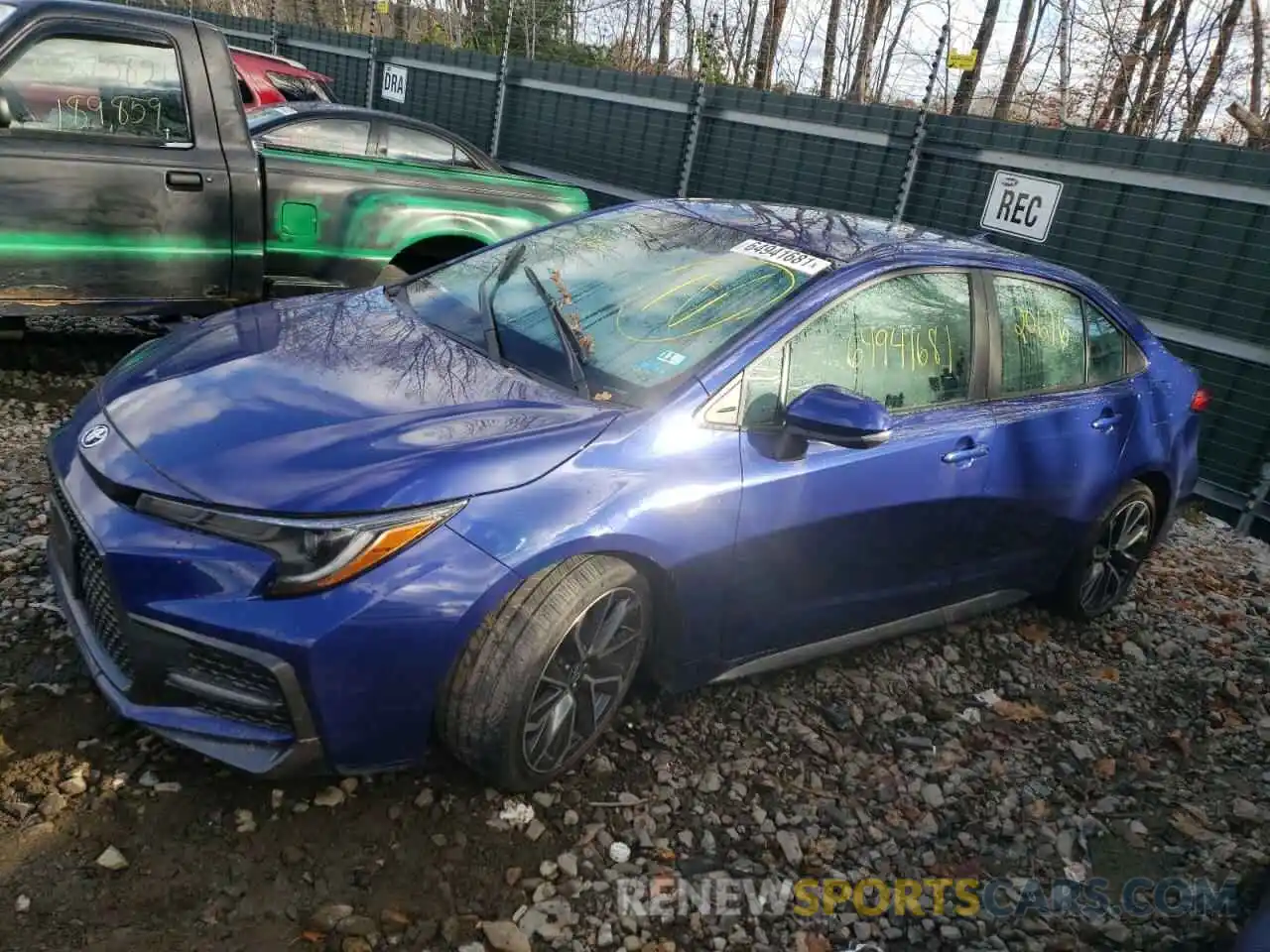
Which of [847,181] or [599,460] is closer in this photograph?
[599,460]

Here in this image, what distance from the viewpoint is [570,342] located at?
10.3 ft

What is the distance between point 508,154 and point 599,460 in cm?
1028

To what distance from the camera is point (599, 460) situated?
267cm

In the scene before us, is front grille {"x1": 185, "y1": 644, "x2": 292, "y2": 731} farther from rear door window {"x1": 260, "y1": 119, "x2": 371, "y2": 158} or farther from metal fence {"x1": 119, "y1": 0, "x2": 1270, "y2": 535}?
metal fence {"x1": 119, "y1": 0, "x2": 1270, "y2": 535}

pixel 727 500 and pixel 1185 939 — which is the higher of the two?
pixel 727 500

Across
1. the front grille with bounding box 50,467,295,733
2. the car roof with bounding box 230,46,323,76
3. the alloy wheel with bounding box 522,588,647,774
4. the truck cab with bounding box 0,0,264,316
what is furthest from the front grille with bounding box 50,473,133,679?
the car roof with bounding box 230,46,323,76

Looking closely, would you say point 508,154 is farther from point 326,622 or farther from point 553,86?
point 326,622

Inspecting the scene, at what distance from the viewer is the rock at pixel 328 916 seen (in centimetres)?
231

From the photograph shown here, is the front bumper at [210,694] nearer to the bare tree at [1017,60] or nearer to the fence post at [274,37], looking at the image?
the bare tree at [1017,60]

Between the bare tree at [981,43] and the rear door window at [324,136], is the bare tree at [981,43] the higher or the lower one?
the higher one

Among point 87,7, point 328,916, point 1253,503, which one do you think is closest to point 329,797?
point 328,916

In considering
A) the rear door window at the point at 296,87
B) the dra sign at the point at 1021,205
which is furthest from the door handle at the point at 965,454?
the rear door window at the point at 296,87

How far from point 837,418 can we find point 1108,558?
2.27m

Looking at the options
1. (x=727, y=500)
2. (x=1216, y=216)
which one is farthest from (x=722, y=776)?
(x=1216, y=216)
